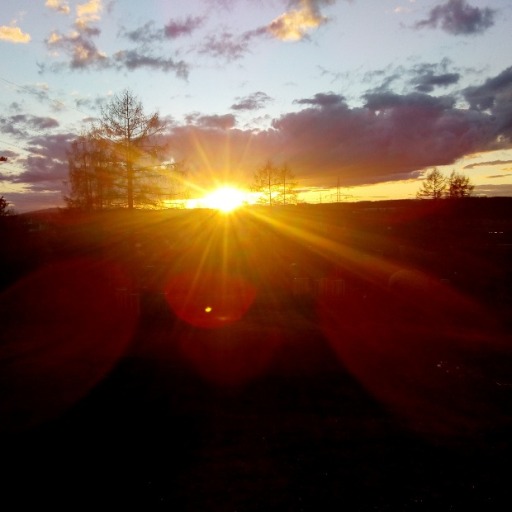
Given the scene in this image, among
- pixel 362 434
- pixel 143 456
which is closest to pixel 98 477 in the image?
pixel 143 456

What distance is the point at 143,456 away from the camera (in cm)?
643

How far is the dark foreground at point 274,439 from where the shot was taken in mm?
5539

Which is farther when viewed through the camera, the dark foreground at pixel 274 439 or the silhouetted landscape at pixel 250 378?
the silhouetted landscape at pixel 250 378

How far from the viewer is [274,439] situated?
22.9 ft

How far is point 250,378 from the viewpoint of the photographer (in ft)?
32.0

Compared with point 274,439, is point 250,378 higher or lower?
lower

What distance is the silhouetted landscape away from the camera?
5.80 meters

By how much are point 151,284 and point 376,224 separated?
1631cm

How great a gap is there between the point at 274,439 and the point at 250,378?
280 cm

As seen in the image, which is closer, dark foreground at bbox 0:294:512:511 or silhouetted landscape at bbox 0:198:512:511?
dark foreground at bbox 0:294:512:511

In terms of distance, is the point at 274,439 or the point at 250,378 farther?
the point at 250,378

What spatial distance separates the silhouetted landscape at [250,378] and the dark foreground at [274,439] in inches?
1.1

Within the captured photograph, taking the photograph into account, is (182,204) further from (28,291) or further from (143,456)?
(143,456)

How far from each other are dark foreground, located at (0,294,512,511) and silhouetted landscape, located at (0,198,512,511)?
0.03 metres
